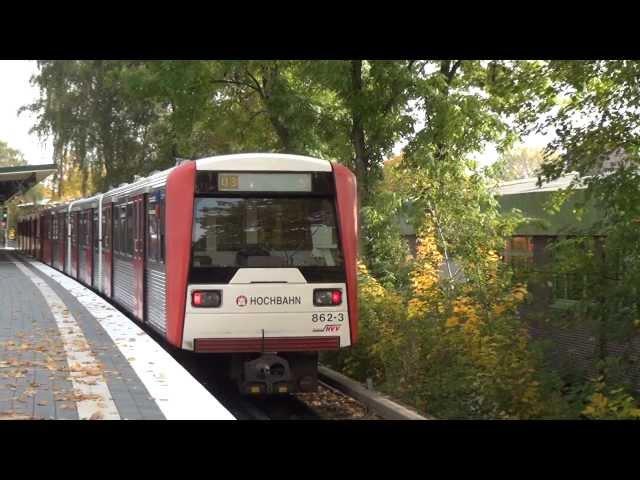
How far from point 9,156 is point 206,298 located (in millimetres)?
109248

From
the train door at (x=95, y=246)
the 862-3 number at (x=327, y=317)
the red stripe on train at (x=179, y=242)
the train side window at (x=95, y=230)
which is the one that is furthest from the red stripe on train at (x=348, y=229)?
the train side window at (x=95, y=230)

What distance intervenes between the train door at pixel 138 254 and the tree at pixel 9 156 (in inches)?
4064

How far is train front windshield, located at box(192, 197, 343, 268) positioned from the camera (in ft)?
33.2

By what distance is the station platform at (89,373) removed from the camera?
23.5 ft

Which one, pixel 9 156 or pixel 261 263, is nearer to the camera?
pixel 261 263

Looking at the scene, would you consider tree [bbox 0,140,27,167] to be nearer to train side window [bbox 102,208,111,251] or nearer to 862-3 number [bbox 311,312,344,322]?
train side window [bbox 102,208,111,251]

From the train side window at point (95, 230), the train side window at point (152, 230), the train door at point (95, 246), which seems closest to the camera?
the train side window at point (152, 230)

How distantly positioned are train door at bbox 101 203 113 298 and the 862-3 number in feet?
24.2

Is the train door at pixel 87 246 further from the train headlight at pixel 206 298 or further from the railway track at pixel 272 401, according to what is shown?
the train headlight at pixel 206 298

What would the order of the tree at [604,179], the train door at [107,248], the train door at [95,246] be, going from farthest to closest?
the train door at [95,246]
the train door at [107,248]
the tree at [604,179]

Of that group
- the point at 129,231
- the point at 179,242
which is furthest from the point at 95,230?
the point at 179,242

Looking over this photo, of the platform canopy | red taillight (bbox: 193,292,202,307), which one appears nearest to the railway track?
red taillight (bbox: 193,292,202,307)

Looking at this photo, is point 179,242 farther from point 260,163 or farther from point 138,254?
point 138,254

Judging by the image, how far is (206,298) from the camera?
10.0 m
